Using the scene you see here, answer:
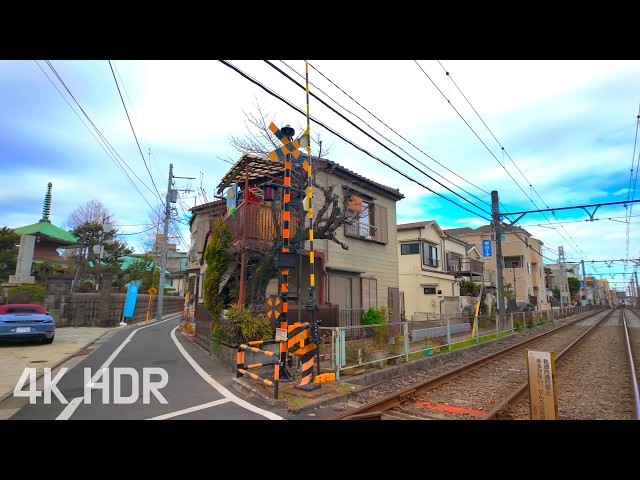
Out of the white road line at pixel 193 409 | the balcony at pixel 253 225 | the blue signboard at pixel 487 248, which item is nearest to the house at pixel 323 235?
the balcony at pixel 253 225

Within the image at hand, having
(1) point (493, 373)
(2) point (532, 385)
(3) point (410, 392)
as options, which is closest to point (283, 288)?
(3) point (410, 392)

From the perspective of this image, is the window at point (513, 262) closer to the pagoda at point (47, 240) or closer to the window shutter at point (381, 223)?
the window shutter at point (381, 223)

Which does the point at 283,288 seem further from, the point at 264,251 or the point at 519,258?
the point at 519,258

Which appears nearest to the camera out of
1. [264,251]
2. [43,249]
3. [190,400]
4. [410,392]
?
[190,400]

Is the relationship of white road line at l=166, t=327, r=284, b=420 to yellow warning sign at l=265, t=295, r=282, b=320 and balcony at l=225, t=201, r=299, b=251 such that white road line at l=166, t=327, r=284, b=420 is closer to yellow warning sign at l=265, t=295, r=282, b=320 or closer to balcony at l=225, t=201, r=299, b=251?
yellow warning sign at l=265, t=295, r=282, b=320

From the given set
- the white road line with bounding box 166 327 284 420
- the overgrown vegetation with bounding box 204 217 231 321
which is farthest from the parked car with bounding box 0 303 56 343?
the overgrown vegetation with bounding box 204 217 231 321

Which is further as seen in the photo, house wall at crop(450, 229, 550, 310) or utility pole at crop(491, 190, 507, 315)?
house wall at crop(450, 229, 550, 310)

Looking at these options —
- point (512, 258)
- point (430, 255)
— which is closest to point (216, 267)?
point (430, 255)

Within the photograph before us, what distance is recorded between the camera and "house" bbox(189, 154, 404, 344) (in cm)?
1110

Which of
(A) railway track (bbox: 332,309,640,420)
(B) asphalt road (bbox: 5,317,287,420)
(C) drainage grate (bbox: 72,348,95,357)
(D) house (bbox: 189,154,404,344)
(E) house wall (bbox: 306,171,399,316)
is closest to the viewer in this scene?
(B) asphalt road (bbox: 5,317,287,420)

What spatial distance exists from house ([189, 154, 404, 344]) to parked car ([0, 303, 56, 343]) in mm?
6286

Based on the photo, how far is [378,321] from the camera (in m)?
13.3

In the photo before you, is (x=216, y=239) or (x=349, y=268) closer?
(x=216, y=239)

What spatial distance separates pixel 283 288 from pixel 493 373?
6683 mm
